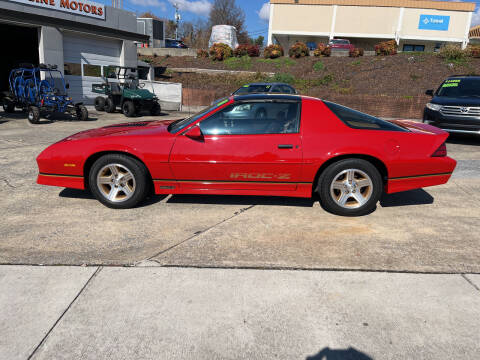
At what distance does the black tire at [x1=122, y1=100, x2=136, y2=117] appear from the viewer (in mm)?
14914

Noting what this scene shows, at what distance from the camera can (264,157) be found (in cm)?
418

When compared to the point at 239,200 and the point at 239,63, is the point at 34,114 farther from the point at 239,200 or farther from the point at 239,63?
the point at 239,63

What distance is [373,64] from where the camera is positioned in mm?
27000

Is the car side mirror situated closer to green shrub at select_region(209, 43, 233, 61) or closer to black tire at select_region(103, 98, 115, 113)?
black tire at select_region(103, 98, 115, 113)

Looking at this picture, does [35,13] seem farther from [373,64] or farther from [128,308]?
[373,64]

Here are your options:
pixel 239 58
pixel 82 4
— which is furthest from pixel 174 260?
pixel 239 58

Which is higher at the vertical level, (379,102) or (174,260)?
(379,102)

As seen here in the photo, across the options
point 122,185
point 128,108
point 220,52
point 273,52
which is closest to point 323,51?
point 273,52

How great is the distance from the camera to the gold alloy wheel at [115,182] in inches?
172

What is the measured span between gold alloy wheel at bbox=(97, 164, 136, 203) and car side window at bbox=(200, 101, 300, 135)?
109 centimetres

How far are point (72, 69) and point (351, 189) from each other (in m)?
17.1

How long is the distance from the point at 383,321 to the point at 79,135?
4.09 metres

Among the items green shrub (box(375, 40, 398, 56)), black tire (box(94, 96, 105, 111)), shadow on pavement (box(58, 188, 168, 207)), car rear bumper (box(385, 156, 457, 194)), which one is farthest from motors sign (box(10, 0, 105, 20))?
green shrub (box(375, 40, 398, 56))

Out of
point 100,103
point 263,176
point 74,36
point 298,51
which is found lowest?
point 263,176
